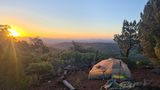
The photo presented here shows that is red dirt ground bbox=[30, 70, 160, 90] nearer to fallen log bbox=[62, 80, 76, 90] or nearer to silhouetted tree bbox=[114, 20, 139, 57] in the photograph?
fallen log bbox=[62, 80, 76, 90]

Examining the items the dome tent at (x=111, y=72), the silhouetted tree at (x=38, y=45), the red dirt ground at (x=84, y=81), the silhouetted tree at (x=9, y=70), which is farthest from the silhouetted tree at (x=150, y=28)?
the silhouetted tree at (x=38, y=45)

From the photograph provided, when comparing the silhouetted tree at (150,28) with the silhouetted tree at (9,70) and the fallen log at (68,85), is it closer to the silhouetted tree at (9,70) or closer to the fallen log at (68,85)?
the fallen log at (68,85)

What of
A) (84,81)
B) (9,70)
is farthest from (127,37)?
(9,70)

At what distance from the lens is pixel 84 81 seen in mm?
18688

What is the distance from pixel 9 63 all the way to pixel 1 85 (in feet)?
2.36

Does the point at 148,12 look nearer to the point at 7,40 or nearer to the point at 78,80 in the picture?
the point at 78,80

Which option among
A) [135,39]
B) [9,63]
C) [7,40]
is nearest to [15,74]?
[9,63]

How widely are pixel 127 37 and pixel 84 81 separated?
454 inches

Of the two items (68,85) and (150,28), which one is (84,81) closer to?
(68,85)

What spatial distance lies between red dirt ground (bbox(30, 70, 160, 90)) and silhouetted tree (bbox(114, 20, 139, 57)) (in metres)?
7.09

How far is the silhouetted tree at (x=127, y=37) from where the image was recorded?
28.9 m

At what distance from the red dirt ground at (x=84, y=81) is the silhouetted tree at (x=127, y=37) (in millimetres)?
7090

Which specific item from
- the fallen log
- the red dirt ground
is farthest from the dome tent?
the fallen log

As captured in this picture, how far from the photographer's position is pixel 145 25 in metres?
20.6
